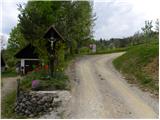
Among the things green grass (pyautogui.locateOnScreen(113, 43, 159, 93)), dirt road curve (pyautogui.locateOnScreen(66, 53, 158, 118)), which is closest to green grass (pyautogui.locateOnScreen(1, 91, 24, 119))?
dirt road curve (pyautogui.locateOnScreen(66, 53, 158, 118))

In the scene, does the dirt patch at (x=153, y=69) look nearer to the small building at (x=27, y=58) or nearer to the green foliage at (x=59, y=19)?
the green foliage at (x=59, y=19)

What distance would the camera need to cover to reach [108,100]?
16.0 m

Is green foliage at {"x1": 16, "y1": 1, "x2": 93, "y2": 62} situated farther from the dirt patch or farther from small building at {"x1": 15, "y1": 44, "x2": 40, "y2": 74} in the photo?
the dirt patch

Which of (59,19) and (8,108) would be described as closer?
(8,108)

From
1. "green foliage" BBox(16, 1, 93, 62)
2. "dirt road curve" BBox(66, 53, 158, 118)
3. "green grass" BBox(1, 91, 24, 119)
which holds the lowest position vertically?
"green grass" BBox(1, 91, 24, 119)

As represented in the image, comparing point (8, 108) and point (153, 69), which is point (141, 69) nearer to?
point (153, 69)

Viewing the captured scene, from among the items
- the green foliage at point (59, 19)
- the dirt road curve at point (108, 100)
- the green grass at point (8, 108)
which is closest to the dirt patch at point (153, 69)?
the dirt road curve at point (108, 100)

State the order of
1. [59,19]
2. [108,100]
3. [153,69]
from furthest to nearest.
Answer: [59,19] < [153,69] < [108,100]

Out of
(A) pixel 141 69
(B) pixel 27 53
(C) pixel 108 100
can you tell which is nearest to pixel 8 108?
(C) pixel 108 100

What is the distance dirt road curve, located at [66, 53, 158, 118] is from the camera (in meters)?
13.9

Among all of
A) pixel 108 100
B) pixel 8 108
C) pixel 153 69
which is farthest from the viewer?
pixel 153 69

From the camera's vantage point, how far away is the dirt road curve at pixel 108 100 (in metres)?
13.9

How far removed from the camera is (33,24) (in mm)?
33719

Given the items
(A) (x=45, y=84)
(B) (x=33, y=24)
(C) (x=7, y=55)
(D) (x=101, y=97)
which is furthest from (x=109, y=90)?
(C) (x=7, y=55)
